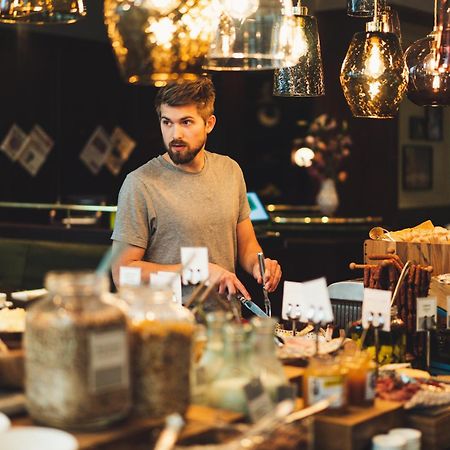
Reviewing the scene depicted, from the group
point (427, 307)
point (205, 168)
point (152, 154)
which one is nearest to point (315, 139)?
point (152, 154)

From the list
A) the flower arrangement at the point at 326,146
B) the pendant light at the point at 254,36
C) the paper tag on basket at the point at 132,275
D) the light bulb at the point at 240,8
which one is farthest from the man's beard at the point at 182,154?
the flower arrangement at the point at 326,146

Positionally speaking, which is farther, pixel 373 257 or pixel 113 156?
pixel 113 156

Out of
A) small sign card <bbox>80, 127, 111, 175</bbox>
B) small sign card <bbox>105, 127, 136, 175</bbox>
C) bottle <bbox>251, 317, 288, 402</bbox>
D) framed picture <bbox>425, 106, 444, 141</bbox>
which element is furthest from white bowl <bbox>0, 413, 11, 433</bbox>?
framed picture <bbox>425, 106, 444, 141</bbox>

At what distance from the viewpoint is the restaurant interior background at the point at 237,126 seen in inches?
366

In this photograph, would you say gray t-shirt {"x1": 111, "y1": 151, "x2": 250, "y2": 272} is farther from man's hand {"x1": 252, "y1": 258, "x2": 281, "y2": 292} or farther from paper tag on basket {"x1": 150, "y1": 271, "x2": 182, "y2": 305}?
paper tag on basket {"x1": 150, "y1": 271, "x2": 182, "y2": 305}

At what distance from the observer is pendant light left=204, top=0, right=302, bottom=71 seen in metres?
2.27

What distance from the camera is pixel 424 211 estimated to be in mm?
10750

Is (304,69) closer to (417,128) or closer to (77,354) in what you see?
(77,354)

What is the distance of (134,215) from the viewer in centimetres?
354

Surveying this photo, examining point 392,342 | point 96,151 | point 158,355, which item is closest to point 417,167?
point 96,151

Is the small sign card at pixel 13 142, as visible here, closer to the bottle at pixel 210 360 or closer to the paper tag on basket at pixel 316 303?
the paper tag on basket at pixel 316 303

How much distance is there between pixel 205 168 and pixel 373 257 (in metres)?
0.83

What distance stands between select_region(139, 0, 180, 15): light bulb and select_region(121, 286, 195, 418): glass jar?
577 millimetres

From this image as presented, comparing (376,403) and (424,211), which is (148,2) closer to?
(376,403)
